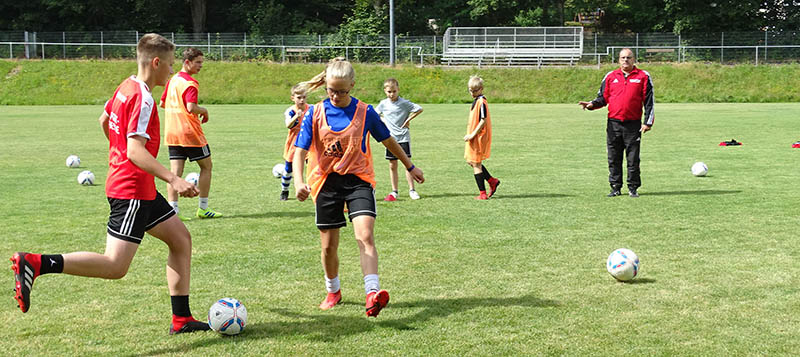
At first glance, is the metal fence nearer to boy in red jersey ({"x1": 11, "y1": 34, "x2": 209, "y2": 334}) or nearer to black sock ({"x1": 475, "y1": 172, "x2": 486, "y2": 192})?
black sock ({"x1": 475, "y1": 172, "x2": 486, "y2": 192})

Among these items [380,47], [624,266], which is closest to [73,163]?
[624,266]

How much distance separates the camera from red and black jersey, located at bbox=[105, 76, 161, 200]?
4.62 m

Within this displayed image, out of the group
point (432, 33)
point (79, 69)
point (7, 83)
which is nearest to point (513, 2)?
point (432, 33)

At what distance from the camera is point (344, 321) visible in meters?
5.32

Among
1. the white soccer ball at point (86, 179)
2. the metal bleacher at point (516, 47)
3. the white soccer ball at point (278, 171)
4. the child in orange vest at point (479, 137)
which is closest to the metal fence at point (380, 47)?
the metal bleacher at point (516, 47)

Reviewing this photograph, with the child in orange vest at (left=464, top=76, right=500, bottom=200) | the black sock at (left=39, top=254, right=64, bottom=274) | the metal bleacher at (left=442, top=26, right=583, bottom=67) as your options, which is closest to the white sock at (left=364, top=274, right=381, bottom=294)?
the black sock at (left=39, top=254, right=64, bottom=274)

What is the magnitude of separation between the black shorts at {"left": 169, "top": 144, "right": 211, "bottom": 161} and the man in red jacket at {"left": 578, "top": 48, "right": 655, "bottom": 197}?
5.53 meters

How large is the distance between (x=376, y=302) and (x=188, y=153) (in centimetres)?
508

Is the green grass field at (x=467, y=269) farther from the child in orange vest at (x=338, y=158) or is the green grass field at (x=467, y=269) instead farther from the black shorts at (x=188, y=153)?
the black shorts at (x=188, y=153)

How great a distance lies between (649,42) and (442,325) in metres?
46.8

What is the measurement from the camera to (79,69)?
145 feet

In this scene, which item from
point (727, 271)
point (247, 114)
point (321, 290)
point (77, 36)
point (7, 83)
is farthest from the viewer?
point (77, 36)

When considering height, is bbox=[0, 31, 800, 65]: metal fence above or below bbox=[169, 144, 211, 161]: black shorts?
above

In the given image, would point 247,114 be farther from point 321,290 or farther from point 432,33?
point 432,33
